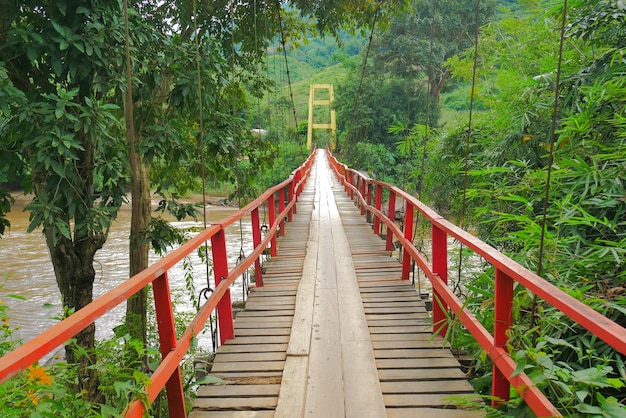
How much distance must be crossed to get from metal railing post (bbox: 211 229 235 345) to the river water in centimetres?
507

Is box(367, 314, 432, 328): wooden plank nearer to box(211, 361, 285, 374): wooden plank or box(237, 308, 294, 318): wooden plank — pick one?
box(237, 308, 294, 318): wooden plank

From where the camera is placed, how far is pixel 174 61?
4664 mm

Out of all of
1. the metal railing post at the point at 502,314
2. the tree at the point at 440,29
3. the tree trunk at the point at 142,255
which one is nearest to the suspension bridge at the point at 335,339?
the metal railing post at the point at 502,314

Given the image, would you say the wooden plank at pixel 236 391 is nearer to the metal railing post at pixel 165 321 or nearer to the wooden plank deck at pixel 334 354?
the wooden plank deck at pixel 334 354

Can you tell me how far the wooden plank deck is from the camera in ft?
6.79

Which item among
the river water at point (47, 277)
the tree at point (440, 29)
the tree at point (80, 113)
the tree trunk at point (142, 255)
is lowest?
the river water at point (47, 277)

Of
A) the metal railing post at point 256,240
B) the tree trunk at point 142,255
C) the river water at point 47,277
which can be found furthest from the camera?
the river water at point 47,277

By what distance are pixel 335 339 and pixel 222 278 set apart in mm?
756

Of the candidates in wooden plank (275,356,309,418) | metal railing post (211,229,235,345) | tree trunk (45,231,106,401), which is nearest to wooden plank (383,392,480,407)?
wooden plank (275,356,309,418)

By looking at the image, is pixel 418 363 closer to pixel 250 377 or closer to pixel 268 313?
pixel 250 377

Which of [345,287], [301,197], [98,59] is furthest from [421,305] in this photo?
[301,197]

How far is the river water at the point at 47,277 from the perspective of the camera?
33.3 ft

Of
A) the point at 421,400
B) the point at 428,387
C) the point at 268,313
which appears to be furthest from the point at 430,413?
the point at 268,313

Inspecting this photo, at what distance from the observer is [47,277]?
497 inches
